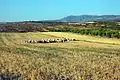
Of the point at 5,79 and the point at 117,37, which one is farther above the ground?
the point at 5,79

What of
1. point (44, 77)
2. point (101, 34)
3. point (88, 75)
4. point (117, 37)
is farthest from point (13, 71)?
point (101, 34)

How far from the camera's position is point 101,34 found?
244 ft

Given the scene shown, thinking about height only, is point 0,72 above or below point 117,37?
above

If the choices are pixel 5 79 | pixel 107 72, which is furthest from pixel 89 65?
pixel 5 79

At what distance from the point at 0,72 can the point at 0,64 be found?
4.04 metres

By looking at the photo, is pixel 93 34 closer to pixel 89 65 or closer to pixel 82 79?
pixel 89 65

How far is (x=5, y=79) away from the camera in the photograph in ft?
57.2

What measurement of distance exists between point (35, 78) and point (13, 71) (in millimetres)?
3109

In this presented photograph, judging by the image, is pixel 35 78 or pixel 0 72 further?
pixel 0 72

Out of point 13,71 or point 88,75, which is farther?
point 13,71

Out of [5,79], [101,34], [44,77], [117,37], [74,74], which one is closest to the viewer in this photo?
[5,79]

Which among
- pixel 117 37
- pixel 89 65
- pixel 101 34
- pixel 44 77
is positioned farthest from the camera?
pixel 101 34

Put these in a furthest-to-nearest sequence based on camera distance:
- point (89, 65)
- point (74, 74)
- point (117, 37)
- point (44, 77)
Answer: point (117, 37) < point (89, 65) < point (74, 74) < point (44, 77)

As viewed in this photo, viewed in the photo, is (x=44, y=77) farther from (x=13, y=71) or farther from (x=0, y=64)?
(x=0, y=64)
